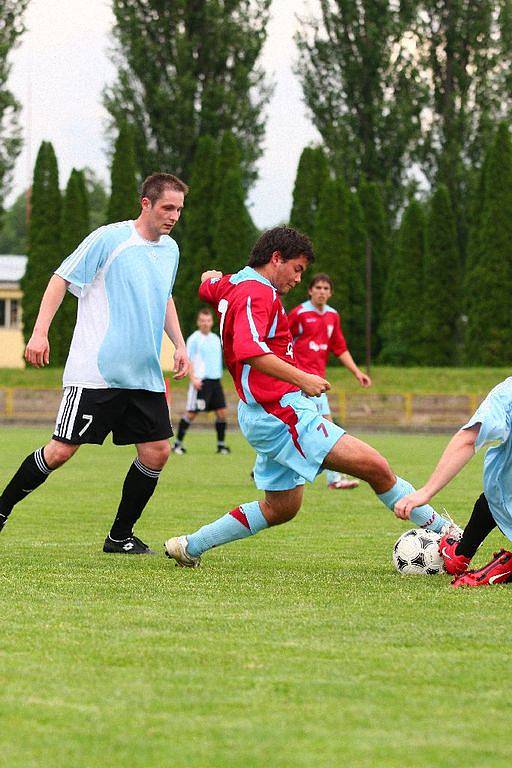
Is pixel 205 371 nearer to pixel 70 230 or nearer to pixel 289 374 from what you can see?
pixel 289 374

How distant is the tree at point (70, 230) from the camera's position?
4397 cm

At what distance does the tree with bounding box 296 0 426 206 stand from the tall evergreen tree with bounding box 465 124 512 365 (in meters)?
7.75

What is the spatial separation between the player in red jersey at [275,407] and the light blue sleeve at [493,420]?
2.47 feet

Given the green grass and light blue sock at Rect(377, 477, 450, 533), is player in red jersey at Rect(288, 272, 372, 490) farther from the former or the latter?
the green grass

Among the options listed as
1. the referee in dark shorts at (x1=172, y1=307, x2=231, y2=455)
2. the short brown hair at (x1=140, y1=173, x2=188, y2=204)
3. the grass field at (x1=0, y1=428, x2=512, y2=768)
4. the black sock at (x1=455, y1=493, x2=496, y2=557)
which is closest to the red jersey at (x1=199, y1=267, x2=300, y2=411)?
the short brown hair at (x1=140, y1=173, x2=188, y2=204)

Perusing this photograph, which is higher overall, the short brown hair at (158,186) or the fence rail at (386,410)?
the short brown hair at (158,186)

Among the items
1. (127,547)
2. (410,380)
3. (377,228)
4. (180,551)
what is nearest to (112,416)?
(127,547)

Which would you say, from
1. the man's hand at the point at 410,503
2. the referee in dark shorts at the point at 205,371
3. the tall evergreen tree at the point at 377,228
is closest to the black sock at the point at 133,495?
the man's hand at the point at 410,503

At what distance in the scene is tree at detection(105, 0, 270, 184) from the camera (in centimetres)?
4706

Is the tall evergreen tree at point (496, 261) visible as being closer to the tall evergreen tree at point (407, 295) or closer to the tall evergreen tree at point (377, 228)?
the tall evergreen tree at point (407, 295)

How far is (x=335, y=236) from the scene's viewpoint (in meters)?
43.4

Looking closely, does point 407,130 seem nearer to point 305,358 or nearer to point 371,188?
point 371,188

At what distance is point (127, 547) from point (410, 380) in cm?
3104

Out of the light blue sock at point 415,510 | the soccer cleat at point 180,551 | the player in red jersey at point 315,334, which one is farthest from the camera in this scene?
the player in red jersey at point 315,334
